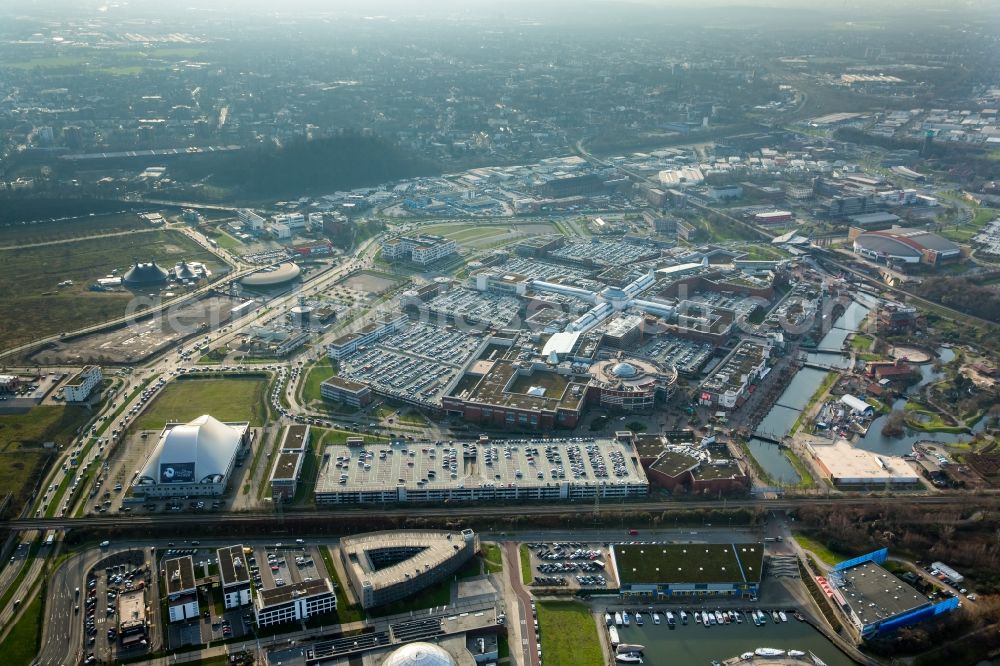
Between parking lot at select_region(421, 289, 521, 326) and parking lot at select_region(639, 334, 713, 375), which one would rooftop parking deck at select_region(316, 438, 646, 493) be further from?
parking lot at select_region(421, 289, 521, 326)

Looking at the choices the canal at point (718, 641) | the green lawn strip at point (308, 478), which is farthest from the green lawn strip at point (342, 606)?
the canal at point (718, 641)

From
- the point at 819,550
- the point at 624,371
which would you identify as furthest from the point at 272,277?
the point at 819,550

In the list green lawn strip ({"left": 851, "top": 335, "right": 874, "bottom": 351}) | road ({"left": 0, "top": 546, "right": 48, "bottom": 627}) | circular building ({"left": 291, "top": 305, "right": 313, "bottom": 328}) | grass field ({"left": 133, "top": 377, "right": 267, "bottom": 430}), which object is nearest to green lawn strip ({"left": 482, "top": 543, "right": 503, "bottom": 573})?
grass field ({"left": 133, "top": 377, "right": 267, "bottom": 430})

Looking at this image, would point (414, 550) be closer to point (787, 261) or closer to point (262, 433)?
point (262, 433)

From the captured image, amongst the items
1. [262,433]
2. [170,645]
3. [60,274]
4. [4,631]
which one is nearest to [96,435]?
[262,433]

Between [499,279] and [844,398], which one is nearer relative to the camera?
[844,398]

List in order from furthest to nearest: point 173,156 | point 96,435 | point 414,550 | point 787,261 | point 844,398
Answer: point 173,156, point 787,261, point 844,398, point 96,435, point 414,550
